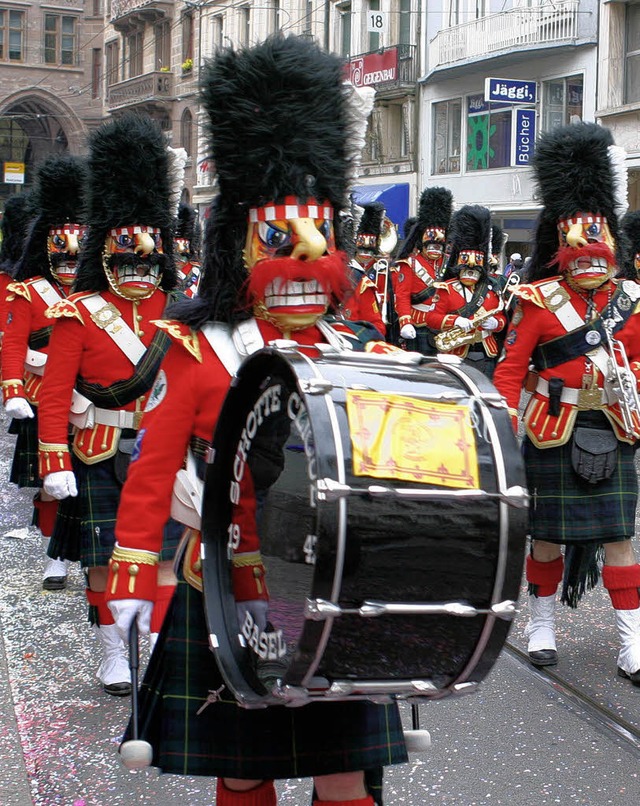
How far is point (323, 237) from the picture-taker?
10.4 ft

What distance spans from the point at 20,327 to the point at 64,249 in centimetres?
49

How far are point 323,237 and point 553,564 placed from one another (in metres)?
2.44

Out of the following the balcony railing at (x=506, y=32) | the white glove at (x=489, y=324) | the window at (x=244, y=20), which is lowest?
the white glove at (x=489, y=324)

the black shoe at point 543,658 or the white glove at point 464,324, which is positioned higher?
the white glove at point 464,324

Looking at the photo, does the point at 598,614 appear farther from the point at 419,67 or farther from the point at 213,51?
the point at 419,67

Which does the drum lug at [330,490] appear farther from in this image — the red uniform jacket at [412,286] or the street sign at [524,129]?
the street sign at [524,129]

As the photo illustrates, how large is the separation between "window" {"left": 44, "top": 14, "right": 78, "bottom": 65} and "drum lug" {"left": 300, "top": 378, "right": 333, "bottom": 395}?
54.6 m

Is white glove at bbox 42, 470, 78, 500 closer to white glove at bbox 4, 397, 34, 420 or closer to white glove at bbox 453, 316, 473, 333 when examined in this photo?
white glove at bbox 4, 397, 34, 420

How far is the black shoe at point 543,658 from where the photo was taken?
5043 millimetres

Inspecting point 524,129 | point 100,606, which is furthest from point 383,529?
point 524,129

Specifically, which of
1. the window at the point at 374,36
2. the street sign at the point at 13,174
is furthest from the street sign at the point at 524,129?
the street sign at the point at 13,174

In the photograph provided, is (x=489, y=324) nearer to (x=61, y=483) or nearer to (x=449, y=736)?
(x=61, y=483)

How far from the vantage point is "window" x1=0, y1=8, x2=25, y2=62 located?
5319 centimetres

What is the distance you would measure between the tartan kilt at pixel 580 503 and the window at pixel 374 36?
26937 millimetres
